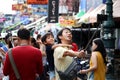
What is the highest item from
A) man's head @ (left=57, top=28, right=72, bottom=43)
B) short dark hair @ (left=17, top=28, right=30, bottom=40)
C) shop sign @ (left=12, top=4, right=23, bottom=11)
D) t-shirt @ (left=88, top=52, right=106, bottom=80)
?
short dark hair @ (left=17, top=28, right=30, bottom=40)

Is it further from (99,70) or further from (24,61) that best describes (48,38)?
(24,61)

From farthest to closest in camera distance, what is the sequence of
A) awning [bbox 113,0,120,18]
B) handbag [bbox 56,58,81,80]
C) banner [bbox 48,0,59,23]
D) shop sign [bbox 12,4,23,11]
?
shop sign [bbox 12,4,23,11], banner [bbox 48,0,59,23], awning [bbox 113,0,120,18], handbag [bbox 56,58,81,80]

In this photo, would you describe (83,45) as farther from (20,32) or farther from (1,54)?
(20,32)

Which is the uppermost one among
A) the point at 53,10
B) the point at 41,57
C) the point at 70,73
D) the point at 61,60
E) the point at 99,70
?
the point at 41,57

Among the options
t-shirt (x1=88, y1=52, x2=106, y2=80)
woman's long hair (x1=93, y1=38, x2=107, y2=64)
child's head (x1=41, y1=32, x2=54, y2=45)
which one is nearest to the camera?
woman's long hair (x1=93, y1=38, x2=107, y2=64)

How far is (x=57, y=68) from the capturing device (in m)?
7.96

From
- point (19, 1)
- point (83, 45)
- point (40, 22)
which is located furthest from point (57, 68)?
point (19, 1)

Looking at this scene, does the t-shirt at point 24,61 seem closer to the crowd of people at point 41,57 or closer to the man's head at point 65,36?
the crowd of people at point 41,57

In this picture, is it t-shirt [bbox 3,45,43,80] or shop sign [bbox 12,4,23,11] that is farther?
shop sign [bbox 12,4,23,11]

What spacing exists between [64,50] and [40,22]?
4049cm

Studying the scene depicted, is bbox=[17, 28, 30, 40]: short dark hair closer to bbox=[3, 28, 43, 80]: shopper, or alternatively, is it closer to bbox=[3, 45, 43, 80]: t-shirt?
bbox=[3, 28, 43, 80]: shopper

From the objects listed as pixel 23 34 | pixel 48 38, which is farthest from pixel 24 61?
pixel 48 38

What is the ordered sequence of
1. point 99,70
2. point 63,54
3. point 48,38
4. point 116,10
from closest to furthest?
point 63,54, point 99,70, point 48,38, point 116,10

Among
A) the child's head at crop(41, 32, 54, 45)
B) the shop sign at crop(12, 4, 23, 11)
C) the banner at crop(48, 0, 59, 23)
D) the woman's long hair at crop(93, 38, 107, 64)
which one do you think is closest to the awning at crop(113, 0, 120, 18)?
the child's head at crop(41, 32, 54, 45)
